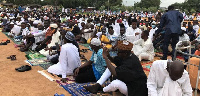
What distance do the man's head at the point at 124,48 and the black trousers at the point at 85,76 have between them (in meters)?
1.46

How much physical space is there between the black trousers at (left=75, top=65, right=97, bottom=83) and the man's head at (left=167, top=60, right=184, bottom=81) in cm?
228

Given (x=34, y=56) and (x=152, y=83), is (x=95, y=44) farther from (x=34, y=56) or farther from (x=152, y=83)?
(x=34, y=56)

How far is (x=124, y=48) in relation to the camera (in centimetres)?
335

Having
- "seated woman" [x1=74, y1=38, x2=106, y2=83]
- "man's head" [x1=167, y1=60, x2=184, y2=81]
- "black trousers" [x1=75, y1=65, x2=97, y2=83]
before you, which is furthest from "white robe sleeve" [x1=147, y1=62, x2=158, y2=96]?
"black trousers" [x1=75, y1=65, x2=97, y2=83]

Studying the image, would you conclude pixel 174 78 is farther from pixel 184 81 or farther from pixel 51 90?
pixel 51 90

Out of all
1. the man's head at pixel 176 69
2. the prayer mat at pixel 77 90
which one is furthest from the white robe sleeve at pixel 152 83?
the prayer mat at pixel 77 90

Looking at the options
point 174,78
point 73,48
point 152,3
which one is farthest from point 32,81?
point 152,3

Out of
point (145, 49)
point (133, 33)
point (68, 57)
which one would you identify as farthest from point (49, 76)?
point (133, 33)

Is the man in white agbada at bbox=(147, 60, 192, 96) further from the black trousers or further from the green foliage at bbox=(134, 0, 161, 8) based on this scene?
the green foliage at bbox=(134, 0, 161, 8)

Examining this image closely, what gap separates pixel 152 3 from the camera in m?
65.9

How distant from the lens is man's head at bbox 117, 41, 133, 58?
333cm

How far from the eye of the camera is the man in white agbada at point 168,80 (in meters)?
2.73

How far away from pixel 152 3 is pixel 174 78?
66489mm

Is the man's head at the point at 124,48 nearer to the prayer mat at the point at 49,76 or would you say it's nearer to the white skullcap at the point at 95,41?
the white skullcap at the point at 95,41
